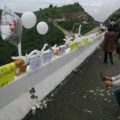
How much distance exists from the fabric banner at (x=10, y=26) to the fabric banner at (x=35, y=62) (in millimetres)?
495

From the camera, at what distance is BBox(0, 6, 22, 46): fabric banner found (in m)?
8.62

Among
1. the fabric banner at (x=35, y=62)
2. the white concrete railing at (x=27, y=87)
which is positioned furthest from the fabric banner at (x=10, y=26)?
the white concrete railing at (x=27, y=87)

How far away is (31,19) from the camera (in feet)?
28.7

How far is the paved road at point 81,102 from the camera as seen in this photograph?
8.68 m

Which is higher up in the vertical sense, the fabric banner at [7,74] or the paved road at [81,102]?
the fabric banner at [7,74]

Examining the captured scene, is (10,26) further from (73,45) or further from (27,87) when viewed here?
(73,45)

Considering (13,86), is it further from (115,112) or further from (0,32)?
(115,112)

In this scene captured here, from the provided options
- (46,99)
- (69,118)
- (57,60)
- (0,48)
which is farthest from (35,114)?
(0,48)

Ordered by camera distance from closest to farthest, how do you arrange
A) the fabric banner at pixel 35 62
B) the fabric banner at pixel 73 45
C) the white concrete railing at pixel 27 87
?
1. the white concrete railing at pixel 27 87
2. the fabric banner at pixel 35 62
3. the fabric banner at pixel 73 45

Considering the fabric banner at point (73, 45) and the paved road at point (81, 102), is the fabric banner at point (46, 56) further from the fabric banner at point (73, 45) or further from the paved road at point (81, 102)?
the fabric banner at point (73, 45)

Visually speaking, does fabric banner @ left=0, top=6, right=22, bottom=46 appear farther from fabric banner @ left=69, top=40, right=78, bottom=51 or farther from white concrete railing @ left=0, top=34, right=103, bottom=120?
fabric banner @ left=69, top=40, right=78, bottom=51

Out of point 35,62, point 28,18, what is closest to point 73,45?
point 35,62

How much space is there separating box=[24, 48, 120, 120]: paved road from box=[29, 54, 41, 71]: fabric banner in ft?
2.73

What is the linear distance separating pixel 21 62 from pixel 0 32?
900mm
